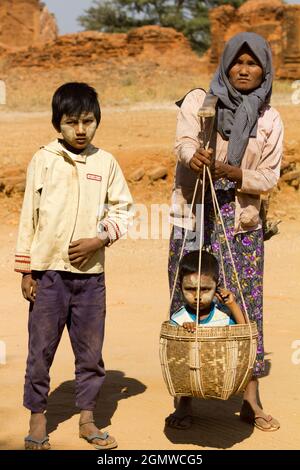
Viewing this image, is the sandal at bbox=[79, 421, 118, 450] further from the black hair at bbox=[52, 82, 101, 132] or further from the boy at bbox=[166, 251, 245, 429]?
the black hair at bbox=[52, 82, 101, 132]

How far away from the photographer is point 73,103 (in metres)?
4.22

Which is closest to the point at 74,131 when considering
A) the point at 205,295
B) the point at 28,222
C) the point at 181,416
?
the point at 28,222

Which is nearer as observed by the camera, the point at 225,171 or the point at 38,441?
the point at 38,441

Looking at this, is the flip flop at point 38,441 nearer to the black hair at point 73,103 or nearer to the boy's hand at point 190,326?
the boy's hand at point 190,326

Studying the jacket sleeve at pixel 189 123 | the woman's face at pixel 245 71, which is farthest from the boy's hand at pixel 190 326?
the woman's face at pixel 245 71

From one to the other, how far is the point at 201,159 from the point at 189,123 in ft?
1.33

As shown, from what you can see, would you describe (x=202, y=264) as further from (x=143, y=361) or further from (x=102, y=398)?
(x=143, y=361)

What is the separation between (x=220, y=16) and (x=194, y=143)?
88.9 feet

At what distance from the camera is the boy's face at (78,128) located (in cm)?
423

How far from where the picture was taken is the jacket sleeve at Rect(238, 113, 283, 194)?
4.49 meters

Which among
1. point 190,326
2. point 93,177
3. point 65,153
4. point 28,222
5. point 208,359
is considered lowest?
point 208,359

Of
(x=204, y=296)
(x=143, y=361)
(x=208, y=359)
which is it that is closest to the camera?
(x=208, y=359)

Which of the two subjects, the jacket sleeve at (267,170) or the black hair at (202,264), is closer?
the black hair at (202,264)

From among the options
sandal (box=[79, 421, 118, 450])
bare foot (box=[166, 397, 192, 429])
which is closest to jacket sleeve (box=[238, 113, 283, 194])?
bare foot (box=[166, 397, 192, 429])
